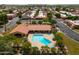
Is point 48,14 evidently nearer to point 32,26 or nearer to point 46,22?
point 46,22

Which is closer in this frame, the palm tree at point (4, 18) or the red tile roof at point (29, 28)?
the red tile roof at point (29, 28)

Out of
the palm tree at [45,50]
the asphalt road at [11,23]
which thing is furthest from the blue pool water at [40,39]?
the asphalt road at [11,23]

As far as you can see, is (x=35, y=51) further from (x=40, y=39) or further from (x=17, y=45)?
(x=17, y=45)

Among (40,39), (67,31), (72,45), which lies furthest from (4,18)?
(72,45)

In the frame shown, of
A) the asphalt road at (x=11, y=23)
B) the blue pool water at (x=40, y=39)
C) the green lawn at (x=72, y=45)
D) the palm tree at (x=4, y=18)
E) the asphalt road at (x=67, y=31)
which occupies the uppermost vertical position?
the palm tree at (x=4, y=18)

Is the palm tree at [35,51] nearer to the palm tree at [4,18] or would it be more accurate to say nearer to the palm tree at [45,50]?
the palm tree at [45,50]

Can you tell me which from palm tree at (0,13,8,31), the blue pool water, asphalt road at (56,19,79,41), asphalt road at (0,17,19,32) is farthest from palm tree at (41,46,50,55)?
palm tree at (0,13,8,31)

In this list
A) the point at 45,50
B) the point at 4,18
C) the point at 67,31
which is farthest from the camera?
the point at 4,18

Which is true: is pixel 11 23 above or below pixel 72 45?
above

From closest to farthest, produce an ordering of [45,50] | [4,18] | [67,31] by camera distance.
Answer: [45,50]
[67,31]
[4,18]

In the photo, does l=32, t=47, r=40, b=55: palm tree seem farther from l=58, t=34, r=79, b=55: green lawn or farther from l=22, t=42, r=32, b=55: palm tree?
l=58, t=34, r=79, b=55: green lawn
